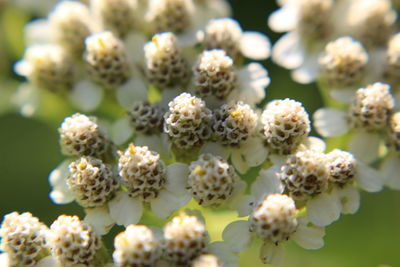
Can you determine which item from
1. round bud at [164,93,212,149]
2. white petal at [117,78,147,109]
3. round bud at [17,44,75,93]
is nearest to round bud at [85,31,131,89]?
white petal at [117,78,147,109]

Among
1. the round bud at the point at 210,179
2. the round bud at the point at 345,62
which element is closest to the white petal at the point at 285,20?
the round bud at the point at 345,62

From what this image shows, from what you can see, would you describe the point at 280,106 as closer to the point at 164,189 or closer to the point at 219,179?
the point at 219,179

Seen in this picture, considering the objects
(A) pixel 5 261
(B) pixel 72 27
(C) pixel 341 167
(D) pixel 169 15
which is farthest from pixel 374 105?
(A) pixel 5 261

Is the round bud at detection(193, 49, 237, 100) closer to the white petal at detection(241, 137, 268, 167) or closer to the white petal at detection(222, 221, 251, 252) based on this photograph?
the white petal at detection(241, 137, 268, 167)

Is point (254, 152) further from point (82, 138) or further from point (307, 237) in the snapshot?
point (82, 138)

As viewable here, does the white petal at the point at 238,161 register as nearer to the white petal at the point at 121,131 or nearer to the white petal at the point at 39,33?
the white petal at the point at 121,131

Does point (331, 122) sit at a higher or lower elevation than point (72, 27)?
lower
